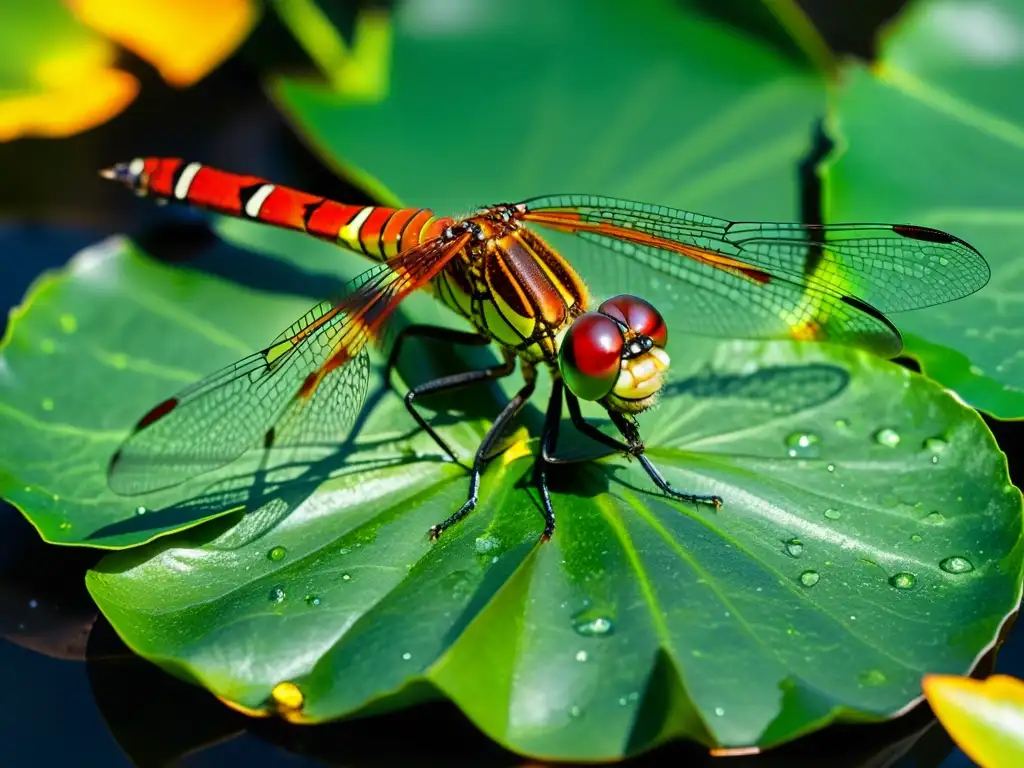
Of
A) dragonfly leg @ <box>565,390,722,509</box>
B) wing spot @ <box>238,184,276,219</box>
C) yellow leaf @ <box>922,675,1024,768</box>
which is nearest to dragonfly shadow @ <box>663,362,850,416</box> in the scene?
dragonfly leg @ <box>565,390,722,509</box>

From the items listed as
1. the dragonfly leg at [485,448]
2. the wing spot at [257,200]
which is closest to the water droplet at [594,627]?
the dragonfly leg at [485,448]

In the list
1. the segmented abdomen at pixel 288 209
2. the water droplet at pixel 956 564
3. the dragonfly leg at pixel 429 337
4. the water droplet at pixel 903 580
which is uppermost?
the segmented abdomen at pixel 288 209

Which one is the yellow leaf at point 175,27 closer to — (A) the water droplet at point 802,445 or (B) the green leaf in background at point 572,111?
(B) the green leaf in background at point 572,111

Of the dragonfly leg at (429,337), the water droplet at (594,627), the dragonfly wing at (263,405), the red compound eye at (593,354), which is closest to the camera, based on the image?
the water droplet at (594,627)

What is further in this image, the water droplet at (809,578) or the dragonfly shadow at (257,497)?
the dragonfly shadow at (257,497)

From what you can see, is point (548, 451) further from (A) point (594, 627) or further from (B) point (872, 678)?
(B) point (872, 678)

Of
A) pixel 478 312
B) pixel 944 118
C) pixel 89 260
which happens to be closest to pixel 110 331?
pixel 89 260

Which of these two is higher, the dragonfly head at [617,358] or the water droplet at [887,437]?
the dragonfly head at [617,358]

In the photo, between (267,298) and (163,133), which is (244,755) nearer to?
(267,298)

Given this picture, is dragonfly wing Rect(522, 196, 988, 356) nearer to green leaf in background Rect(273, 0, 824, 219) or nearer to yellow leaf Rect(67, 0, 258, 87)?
green leaf in background Rect(273, 0, 824, 219)
